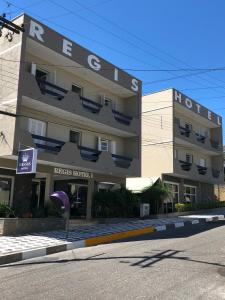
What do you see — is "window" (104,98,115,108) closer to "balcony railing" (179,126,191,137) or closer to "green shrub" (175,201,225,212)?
"balcony railing" (179,126,191,137)

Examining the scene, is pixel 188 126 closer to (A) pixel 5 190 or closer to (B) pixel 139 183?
(B) pixel 139 183

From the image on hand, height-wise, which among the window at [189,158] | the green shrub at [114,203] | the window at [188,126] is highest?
the window at [188,126]

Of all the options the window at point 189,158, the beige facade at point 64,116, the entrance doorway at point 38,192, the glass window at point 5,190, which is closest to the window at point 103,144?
the beige facade at point 64,116

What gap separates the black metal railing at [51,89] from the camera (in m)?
20.3

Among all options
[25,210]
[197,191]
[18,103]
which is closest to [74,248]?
[25,210]

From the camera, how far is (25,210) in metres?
19.5

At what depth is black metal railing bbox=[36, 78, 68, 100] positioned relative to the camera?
20347 mm

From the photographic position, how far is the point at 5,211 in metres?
18.1

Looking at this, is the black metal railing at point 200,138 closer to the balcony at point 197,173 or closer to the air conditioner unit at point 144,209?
the balcony at point 197,173

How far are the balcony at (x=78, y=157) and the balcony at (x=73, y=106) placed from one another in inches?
65.8

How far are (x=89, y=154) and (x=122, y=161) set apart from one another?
9.34 ft

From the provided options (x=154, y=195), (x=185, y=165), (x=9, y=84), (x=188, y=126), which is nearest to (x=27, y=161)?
(x=9, y=84)

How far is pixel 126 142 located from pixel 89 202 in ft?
18.9

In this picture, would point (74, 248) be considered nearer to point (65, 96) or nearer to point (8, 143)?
point (8, 143)
